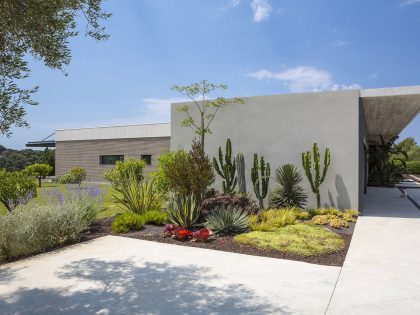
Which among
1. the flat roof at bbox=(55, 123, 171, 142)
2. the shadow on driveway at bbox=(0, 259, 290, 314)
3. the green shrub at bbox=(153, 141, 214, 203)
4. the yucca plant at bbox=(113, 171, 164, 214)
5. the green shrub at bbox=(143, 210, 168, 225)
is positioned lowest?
the shadow on driveway at bbox=(0, 259, 290, 314)

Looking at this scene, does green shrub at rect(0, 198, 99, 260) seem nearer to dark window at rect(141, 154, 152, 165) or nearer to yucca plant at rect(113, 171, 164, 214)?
yucca plant at rect(113, 171, 164, 214)

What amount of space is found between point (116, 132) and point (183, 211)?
21996 mm

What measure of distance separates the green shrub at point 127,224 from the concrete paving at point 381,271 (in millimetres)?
4979

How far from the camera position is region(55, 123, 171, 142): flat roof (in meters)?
26.9

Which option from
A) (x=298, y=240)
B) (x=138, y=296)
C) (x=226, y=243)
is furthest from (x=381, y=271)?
(x=138, y=296)

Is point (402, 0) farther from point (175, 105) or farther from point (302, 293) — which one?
point (175, 105)

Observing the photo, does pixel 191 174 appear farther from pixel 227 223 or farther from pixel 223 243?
pixel 223 243

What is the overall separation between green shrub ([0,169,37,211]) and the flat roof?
1603cm

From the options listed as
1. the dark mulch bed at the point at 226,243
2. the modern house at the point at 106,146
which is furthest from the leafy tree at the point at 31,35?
the modern house at the point at 106,146

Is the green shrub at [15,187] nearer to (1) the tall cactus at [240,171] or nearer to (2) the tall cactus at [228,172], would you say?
(2) the tall cactus at [228,172]

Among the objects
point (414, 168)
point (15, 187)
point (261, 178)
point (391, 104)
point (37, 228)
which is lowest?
point (37, 228)

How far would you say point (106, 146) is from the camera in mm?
29578

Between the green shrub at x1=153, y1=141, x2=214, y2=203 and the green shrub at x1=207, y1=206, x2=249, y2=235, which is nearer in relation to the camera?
the green shrub at x1=207, y1=206, x2=249, y2=235

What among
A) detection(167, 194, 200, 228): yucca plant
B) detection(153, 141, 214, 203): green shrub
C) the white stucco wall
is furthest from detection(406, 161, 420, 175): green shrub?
detection(167, 194, 200, 228): yucca plant
